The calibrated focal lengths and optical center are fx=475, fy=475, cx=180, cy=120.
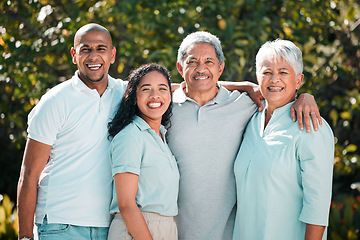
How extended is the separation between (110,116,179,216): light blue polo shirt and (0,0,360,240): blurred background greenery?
5.52 ft

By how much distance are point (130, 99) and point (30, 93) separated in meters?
2.01

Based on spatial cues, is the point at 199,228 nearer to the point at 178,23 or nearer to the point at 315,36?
the point at 178,23

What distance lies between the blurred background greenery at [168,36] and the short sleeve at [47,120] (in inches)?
63.8

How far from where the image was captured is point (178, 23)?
4.64 meters

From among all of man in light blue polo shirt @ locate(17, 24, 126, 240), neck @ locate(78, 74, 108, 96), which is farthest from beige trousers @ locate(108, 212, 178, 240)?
neck @ locate(78, 74, 108, 96)

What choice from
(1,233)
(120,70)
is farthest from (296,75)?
(1,233)

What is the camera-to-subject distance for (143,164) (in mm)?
2691

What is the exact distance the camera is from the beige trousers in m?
2.65

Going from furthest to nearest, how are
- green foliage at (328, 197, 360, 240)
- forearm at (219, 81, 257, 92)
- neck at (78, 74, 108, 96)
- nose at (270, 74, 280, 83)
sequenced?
1. green foliage at (328, 197, 360, 240)
2. forearm at (219, 81, 257, 92)
3. neck at (78, 74, 108, 96)
4. nose at (270, 74, 280, 83)

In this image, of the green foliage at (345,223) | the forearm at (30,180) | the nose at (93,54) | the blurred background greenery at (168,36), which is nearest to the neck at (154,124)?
the nose at (93,54)

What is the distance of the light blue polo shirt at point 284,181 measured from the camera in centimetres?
263

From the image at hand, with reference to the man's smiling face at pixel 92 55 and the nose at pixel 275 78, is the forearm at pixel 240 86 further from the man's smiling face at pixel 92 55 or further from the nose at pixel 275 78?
the man's smiling face at pixel 92 55

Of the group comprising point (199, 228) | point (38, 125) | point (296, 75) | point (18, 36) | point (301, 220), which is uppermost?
point (18, 36)

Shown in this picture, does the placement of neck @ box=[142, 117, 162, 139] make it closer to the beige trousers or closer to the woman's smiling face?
the woman's smiling face
